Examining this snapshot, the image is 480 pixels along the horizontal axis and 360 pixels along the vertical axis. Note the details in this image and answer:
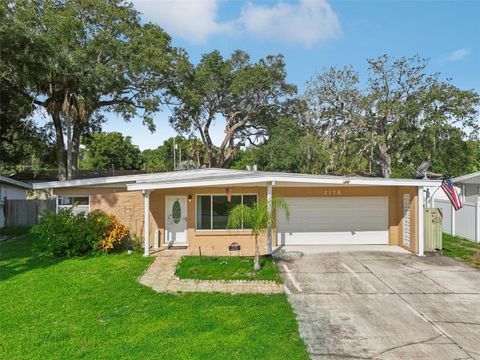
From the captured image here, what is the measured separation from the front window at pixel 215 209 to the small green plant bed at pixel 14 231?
1017 centimetres

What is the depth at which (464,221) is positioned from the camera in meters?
14.6

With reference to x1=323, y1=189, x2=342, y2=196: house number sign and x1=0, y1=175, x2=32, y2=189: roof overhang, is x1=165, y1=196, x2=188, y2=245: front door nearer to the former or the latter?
x1=323, y1=189, x2=342, y2=196: house number sign

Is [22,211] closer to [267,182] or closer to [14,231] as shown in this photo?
[14,231]

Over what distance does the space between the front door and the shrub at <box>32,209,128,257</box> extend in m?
1.73

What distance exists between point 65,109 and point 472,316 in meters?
19.2

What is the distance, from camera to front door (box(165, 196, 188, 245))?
1248cm

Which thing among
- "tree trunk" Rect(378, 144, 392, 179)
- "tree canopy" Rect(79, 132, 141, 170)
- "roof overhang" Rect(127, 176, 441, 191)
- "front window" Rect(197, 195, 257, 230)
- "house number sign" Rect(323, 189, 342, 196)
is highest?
"tree canopy" Rect(79, 132, 141, 170)

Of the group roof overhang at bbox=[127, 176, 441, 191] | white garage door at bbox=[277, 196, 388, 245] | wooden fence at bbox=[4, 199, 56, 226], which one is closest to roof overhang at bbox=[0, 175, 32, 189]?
wooden fence at bbox=[4, 199, 56, 226]

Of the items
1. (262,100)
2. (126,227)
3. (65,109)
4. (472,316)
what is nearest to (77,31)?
(65,109)

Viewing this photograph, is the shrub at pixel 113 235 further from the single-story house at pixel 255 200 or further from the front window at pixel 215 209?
the front window at pixel 215 209

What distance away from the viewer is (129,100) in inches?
891

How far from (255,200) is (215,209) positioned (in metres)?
1.42

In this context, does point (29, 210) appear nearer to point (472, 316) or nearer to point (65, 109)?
point (65, 109)

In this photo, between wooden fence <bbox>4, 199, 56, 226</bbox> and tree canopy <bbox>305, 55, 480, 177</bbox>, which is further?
tree canopy <bbox>305, 55, 480, 177</bbox>
